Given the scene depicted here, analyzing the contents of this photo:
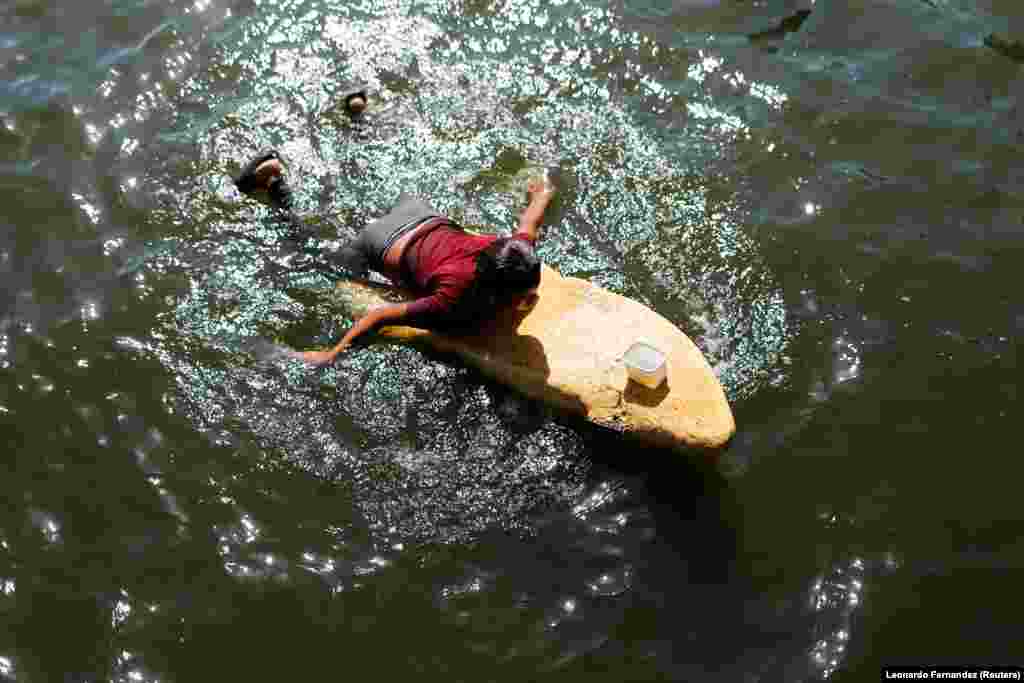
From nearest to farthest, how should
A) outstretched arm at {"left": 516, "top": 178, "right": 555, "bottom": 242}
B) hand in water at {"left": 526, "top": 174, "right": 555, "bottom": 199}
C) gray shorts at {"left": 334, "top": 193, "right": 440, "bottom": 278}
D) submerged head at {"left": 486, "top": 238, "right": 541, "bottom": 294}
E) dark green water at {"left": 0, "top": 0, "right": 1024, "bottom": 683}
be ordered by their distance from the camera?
1. dark green water at {"left": 0, "top": 0, "right": 1024, "bottom": 683}
2. submerged head at {"left": 486, "top": 238, "right": 541, "bottom": 294}
3. outstretched arm at {"left": 516, "top": 178, "right": 555, "bottom": 242}
4. gray shorts at {"left": 334, "top": 193, "right": 440, "bottom": 278}
5. hand in water at {"left": 526, "top": 174, "right": 555, "bottom": 199}

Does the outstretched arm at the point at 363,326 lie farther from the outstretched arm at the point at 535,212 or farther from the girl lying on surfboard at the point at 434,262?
the outstretched arm at the point at 535,212

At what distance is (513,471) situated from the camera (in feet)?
17.8

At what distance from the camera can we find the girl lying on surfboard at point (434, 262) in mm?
5160

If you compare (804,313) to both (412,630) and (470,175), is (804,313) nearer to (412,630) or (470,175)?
(470,175)

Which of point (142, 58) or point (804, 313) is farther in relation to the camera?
point (142, 58)

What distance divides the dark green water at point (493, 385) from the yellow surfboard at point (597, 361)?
283 millimetres

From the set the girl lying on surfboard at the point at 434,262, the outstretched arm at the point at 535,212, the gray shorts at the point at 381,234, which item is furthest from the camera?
the gray shorts at the point at 381,234

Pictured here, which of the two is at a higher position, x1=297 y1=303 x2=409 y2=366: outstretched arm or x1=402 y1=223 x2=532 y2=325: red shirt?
x1=402 y1=223 x2=532 y2=325: red shirt

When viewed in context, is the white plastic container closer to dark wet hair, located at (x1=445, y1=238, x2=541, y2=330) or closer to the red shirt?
dark wet hair, located at (x1=445, y1=238, x2=541, y2=330)

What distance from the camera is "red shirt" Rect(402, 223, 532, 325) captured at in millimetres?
5383

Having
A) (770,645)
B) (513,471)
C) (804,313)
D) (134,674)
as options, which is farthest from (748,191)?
(134,674)

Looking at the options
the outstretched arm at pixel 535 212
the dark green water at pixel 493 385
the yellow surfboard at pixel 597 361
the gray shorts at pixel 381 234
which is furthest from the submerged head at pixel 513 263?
the gray shorts at pixel 381 234

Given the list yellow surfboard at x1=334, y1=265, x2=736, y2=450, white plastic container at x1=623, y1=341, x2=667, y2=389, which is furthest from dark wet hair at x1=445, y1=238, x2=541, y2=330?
white plastic container at x1=623, y1=341, x2=667, y2=389

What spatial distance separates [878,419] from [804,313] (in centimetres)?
99
